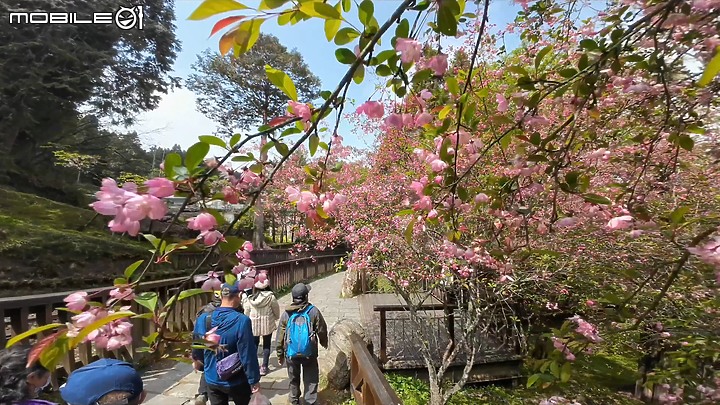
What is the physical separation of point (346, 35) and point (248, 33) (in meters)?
0.24

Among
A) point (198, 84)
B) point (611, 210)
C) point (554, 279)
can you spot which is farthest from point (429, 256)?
point (198, 84)

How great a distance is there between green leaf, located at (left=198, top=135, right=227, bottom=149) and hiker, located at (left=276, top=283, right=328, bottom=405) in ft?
10.1

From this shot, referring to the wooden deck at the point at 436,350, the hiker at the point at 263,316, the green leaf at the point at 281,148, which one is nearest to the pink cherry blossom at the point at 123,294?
the green leaf at the point at 281,148

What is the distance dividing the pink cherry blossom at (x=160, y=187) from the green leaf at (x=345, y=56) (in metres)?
0.47

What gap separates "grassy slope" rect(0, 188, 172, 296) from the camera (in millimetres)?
7957

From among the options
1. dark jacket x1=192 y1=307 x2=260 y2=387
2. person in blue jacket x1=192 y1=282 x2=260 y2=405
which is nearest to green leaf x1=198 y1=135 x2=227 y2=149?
person in blue jacket x1=192 y1=282 x2=260 y2=405

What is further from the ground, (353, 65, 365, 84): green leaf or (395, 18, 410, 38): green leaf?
(395, 18, 410, 38): green leaf

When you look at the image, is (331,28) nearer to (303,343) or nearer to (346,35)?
(346,35)

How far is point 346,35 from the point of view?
881mm

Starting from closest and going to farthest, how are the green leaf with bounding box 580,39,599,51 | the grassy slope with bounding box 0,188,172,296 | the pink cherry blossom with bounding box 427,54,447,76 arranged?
the pink cherry blossom with bounding box 427,54,447,76
the green leaf with bounding box 580,39,599,51
the grassy slope with bounding box 0,188,172,296

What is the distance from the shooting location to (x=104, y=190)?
2.59ft

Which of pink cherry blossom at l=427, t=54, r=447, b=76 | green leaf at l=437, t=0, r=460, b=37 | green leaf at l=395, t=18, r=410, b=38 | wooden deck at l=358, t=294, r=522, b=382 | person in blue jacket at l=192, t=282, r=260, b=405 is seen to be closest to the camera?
green leaf at l=437, t=0, r=460, b=37

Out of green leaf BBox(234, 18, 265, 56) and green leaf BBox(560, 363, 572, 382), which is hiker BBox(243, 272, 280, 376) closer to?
green leaf BBox(560, 363, 572, 382)

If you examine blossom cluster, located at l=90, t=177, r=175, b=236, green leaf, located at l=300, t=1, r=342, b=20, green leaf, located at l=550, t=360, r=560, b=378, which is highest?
green leaf, located at l=300, t=1, r=342, b=20
